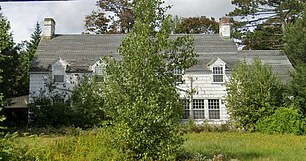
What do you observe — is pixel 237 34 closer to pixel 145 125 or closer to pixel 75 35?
pixel 75 35

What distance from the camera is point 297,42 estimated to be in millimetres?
31312

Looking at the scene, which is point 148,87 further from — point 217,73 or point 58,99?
point 217,73

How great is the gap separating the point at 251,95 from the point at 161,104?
15.9 m

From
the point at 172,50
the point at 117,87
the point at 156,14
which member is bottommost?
the point at 117,87

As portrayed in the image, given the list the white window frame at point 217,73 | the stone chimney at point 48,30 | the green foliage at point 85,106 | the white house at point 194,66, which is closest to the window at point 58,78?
the white house at point 194,66

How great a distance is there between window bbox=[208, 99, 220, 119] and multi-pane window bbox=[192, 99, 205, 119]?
47cm

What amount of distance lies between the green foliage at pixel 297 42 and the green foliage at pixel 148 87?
21.4m

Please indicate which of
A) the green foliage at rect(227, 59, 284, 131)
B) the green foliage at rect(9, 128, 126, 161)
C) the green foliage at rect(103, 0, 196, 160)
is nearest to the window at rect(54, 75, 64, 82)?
the green foliage at rect(227, 59, 284, 131)

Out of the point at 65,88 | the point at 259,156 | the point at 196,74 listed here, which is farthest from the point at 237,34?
the point at 259,156

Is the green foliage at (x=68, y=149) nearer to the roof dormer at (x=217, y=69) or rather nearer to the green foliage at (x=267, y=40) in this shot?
the roof dormer at (x=217, y=69)

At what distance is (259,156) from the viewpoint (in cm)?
1202

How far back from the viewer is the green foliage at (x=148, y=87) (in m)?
9.67

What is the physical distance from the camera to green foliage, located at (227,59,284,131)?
81.5 feet

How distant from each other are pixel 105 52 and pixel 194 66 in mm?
6811
